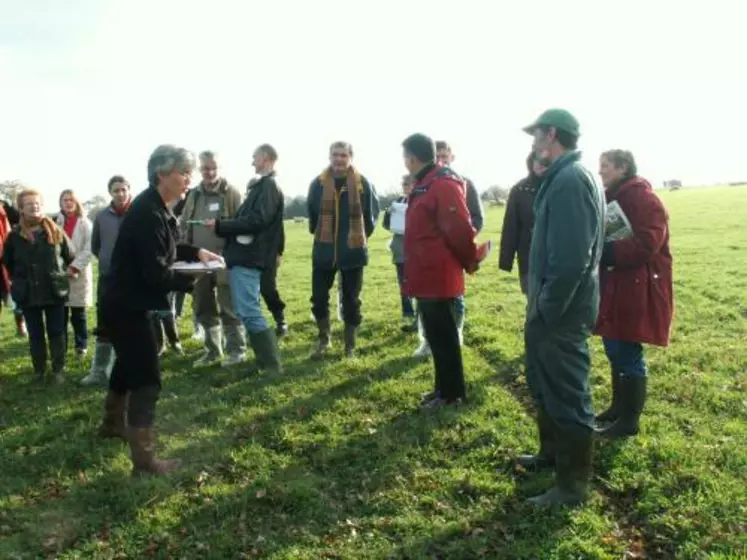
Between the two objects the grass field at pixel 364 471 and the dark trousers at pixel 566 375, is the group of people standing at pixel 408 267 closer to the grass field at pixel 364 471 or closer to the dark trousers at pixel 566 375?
the dark trousers at pixel 566 375

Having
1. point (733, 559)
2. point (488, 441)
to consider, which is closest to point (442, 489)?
point (488, 441)

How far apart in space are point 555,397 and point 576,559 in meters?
1.06

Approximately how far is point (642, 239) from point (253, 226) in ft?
13.8

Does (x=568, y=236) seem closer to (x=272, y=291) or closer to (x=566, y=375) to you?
(x=566, y=375)

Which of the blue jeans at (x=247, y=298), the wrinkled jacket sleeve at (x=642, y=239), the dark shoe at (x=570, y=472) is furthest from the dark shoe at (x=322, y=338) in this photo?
the dark shoe at (x=570, y=472)

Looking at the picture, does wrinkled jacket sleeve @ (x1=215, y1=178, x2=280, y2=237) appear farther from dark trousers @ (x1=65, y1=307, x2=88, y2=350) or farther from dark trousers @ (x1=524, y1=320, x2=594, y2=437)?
dark trousers @ (x1=524, y1=320, x2=594, y2=437)

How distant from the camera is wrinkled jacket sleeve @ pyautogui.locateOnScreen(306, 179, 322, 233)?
29.9 ft

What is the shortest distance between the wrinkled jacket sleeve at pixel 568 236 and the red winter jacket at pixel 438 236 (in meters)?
2.01

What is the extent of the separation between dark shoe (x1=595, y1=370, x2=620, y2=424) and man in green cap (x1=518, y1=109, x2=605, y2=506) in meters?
1.45

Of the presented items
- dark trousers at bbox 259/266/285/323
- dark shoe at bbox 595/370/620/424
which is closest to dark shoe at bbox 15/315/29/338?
dark trousers at bbox 259/266/285/323

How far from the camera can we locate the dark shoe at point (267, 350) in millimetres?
8172

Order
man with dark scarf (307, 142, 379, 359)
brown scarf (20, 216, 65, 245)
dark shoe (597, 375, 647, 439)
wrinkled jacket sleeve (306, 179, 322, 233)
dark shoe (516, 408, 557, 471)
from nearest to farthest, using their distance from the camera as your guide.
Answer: dark shoe (516, 408, 557, 471)
dark shoe (597, 375, 647, 439)
brown scarf (20, 216, 65, 245)
man with dark scarf (307, 142, 379, 359)
wrinkled jacket sleeve (306, 179, 322, 233)

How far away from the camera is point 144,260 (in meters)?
5.43

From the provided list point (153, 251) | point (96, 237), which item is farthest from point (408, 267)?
point (96, 237)
